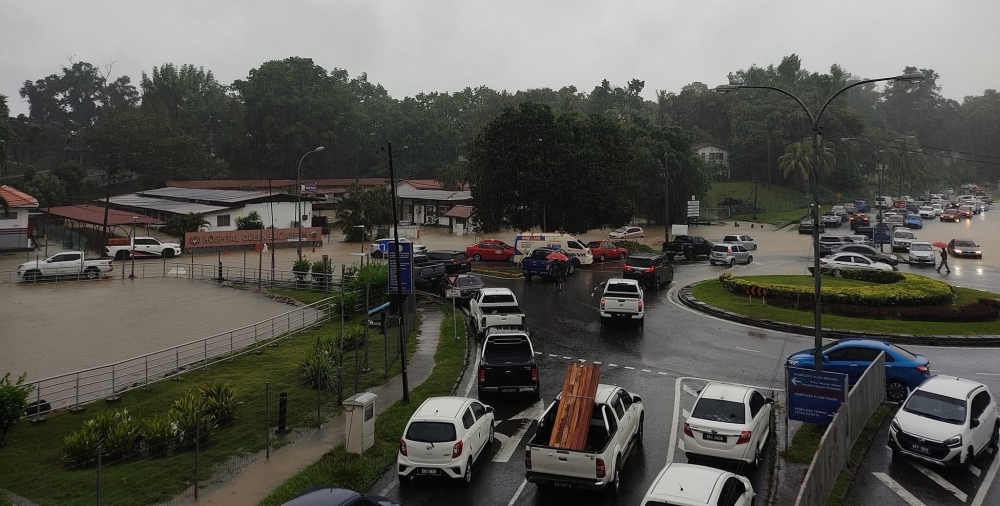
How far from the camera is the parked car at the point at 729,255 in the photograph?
155ft

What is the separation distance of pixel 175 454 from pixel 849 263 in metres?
36.9

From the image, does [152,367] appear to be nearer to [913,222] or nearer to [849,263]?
[849,263]

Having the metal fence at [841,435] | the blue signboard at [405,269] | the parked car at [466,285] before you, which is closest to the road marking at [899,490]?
the metal fence at [841,435]

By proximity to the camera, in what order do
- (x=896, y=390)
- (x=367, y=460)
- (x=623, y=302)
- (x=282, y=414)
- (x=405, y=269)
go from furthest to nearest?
(x=623, y=302)
(x=405, y=269)
(x=896, y=390)
(x=282, y=414)
(x=367, y=460)

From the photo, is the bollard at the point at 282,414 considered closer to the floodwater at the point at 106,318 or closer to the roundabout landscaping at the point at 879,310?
the floodwater at the point at 106,318

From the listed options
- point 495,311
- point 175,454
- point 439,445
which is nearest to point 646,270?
point 495,311

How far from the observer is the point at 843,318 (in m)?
28.1

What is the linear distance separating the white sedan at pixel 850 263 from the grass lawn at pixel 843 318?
425 cm

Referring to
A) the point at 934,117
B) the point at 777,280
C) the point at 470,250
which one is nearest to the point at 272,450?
the point at 777,280

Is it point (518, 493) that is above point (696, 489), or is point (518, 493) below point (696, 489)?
below

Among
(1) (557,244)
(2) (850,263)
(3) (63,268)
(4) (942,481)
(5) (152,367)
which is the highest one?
(1) (557,244)

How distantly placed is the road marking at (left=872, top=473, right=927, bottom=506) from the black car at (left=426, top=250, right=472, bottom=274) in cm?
2854

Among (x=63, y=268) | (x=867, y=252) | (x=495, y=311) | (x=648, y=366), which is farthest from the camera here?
(x=867, y=252)

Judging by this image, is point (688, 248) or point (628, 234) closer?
point (688, 248)
